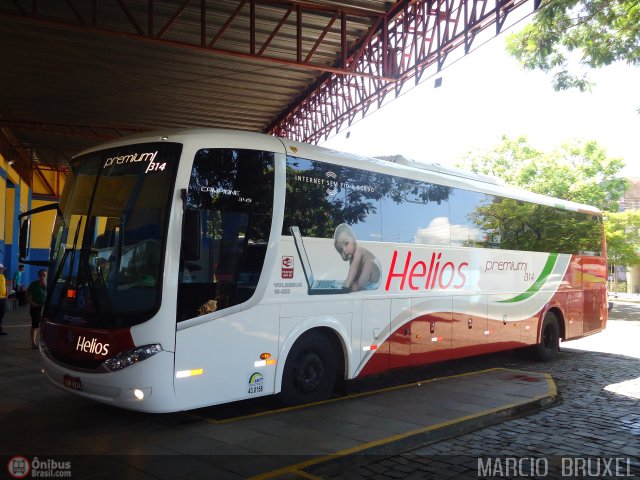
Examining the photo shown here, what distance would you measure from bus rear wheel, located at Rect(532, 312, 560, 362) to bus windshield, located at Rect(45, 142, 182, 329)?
912cm

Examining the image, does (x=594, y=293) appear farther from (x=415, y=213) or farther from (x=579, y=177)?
(x=579, y=177)

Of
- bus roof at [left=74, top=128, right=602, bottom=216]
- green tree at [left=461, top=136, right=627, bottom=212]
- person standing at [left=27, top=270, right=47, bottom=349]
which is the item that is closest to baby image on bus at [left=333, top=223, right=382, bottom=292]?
bus roof at [left=74, top=128, right=602, bottom=216]

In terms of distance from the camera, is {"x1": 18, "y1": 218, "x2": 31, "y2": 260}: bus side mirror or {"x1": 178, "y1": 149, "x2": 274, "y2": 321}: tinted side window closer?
{"x1": 178, "y1": 149, "x2": 274, "y2": 321}: tinted side window

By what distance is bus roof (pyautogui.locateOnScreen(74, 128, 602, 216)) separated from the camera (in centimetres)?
627

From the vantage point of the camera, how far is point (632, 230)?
109ft

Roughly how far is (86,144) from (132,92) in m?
10.8

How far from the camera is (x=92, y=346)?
19.2 ft

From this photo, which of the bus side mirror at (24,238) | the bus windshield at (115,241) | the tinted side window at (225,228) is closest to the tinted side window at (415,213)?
the tinted side window at (225,228)

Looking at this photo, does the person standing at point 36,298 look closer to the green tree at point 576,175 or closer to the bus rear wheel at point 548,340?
the bus rear wheel at point 548,340

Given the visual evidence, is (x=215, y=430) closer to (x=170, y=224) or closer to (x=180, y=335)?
(x=180, y=335)

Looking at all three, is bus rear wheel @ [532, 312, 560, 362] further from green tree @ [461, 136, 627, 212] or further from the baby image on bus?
green tree @ [461, 136, 627, 212]

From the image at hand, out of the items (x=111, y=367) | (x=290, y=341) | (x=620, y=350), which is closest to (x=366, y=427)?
(x=290, y=341)

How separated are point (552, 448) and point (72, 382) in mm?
5222
